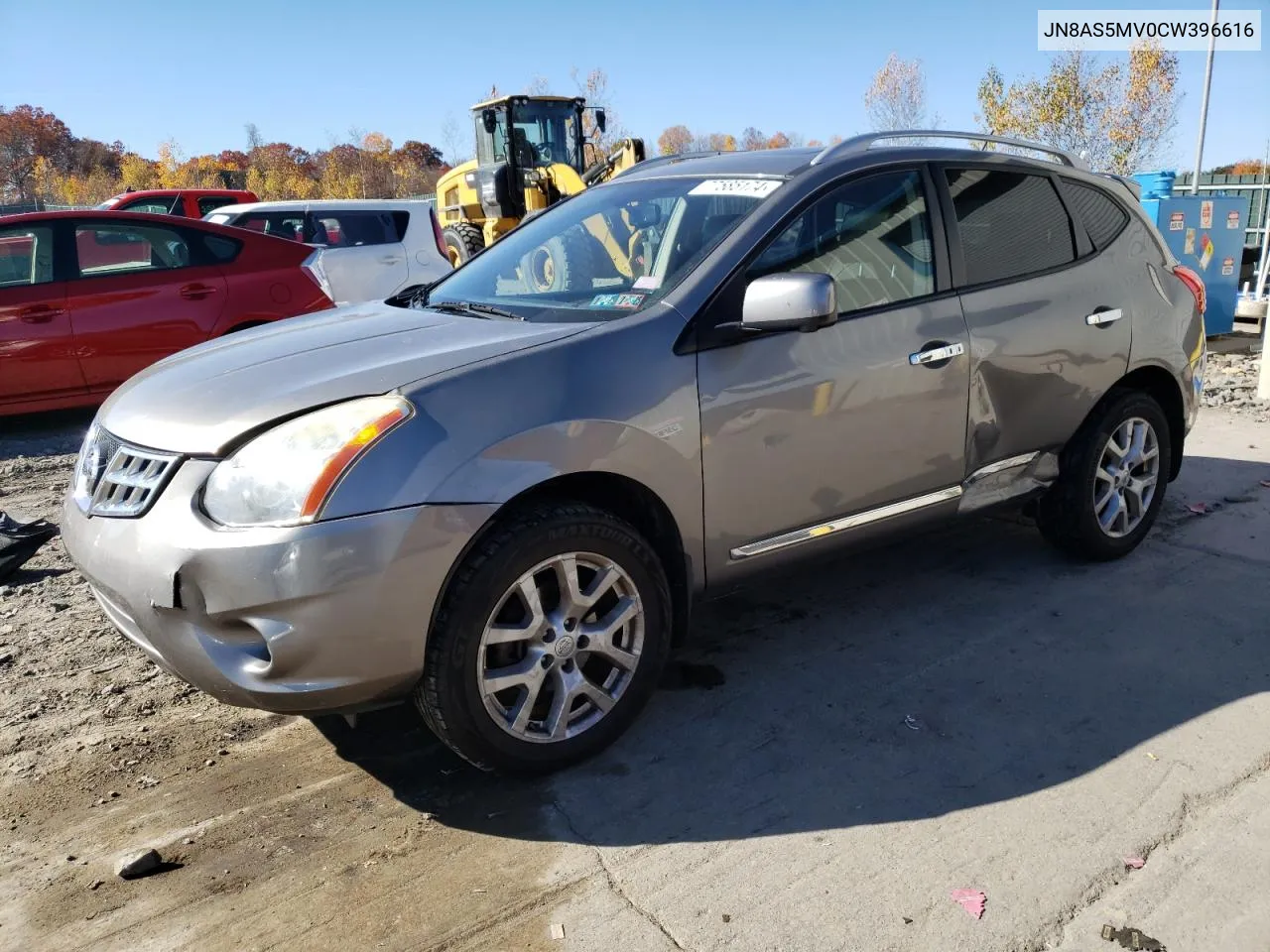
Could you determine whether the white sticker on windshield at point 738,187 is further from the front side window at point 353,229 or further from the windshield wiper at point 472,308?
the front side window at point 353,229

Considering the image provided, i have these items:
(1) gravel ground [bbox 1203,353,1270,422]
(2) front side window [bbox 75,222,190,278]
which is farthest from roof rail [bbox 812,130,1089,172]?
(2) front side window [bbox 75,222,190,278]

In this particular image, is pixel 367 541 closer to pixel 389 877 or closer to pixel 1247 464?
pixel 389 877

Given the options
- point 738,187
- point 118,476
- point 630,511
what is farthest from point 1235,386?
point 118,476

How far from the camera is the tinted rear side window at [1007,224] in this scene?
3.91 m

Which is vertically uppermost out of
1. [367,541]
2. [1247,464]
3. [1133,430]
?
[367,541]

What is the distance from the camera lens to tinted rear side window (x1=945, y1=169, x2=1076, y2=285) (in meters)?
3.91

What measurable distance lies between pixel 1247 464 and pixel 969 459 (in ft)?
11.6

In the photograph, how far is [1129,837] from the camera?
2.67m

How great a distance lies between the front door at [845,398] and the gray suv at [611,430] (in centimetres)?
1

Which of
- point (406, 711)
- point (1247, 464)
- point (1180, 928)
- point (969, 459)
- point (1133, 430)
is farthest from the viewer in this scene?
point (1247, 464)

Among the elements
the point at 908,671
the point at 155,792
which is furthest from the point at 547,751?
the point at 908,671

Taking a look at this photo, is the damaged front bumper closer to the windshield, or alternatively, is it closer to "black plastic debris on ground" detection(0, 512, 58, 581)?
the windshield

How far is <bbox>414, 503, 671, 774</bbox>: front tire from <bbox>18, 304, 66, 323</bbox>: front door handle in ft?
19.9

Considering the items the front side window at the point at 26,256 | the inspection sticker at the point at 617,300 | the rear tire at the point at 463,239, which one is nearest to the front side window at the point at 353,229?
the front side window at the point at 26,256
